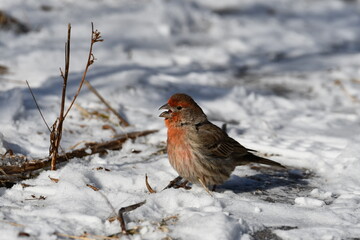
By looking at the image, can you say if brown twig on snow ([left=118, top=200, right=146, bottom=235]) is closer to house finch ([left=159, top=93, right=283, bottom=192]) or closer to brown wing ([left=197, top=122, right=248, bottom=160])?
house finch ([left=159, top=93, right=283, bottom=192])

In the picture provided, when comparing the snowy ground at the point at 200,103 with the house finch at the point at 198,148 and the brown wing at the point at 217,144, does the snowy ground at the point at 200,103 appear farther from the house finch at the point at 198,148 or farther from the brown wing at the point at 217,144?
the brown wing at the point at 217,144

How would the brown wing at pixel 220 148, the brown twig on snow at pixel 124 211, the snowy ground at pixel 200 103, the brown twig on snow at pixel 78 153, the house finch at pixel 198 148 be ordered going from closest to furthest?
the brown twig on snow at pixel 124 211, the snowy ground at pixel 200 103, the brown twig on snow at pixel 78 153, the house finch at pixel 198 148, the brown wing at pixel 220 148

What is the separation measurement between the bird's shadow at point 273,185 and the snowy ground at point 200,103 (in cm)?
2

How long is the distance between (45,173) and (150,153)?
1.25 meters

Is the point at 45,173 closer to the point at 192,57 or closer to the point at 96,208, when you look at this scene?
the point at 96,208

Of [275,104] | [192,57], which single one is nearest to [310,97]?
[275,104]

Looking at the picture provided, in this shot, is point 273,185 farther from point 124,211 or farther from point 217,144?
point 124,211

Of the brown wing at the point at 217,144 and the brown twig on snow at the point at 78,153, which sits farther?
the brown wing at the point at 217,144

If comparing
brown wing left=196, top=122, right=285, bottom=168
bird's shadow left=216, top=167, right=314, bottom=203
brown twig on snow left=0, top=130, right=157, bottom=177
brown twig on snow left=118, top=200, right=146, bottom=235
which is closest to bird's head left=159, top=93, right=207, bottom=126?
brown wing left=196, top=122, right=285, bottom=168

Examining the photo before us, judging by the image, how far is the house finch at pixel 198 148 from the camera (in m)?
4.62

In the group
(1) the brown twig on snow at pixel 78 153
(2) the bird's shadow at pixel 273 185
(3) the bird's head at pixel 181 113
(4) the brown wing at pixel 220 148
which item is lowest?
(2) the bird's shadow at pixel 273 185

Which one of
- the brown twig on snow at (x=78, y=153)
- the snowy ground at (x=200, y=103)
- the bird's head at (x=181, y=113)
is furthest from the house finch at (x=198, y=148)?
the brown twig on snow at (x=78, y=153)

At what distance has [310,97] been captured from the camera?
7.77m

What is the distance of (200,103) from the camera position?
23.4ft
